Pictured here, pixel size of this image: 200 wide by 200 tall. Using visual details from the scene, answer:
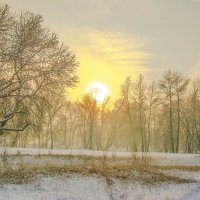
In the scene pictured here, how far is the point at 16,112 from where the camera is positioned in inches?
973

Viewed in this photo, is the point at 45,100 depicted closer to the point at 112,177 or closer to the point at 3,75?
the point at 3,75

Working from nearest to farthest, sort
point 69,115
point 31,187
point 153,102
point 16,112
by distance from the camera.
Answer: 1. point 31,187
2. point 16,112
3. point 153,102
4. point 69,115

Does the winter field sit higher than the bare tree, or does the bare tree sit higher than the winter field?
the bare tree

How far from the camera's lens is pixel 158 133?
9925 cm

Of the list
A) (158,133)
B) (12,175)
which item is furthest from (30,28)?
(158,133)

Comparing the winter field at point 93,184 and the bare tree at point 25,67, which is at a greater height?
→ the bare tree at point 25,67

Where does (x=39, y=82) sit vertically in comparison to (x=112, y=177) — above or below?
above

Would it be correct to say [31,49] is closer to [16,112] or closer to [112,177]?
[16,112]

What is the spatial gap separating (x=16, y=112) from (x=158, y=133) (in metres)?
77.0

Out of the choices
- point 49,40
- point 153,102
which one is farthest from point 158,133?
point 49,40

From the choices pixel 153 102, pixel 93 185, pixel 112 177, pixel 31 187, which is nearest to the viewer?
pixel 31 187

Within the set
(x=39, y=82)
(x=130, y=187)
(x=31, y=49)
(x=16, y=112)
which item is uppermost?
(x=31, y=49)

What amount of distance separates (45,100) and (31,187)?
821 cm

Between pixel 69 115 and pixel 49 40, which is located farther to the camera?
pixel 69 115
